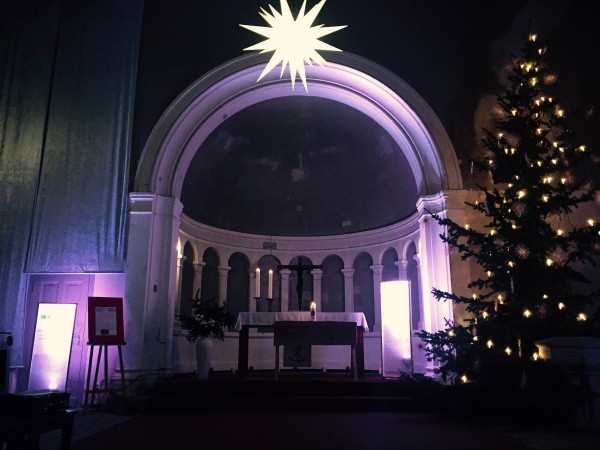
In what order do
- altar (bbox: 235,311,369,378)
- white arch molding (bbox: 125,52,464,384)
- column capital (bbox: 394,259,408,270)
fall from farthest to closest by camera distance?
1. column capital (bbox: 394,259,408,270)
2. altar (bbox: 235,311,369,378)
3. white arch molding (bbox: 125,52,464,384)

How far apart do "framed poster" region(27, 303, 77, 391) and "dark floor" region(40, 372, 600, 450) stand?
0.69 m

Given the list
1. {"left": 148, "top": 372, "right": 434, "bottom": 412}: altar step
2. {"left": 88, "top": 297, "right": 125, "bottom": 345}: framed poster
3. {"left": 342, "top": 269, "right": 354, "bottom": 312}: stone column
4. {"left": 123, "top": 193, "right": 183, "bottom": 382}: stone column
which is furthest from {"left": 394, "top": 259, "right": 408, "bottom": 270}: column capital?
{"left": 88, "top": 297, "right": 125, "bottom": 345}: framed poster

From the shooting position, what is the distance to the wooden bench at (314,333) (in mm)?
7469

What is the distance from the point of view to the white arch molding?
743 centimetres

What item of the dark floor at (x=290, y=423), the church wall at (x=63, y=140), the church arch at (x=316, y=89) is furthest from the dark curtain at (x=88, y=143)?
the dark floor at (x=290, y=423)

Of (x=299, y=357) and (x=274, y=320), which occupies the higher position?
(x=274, y=320)

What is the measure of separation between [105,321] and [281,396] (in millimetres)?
2711

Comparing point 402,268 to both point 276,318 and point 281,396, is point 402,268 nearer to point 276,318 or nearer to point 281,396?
point 276,318

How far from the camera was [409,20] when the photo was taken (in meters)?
8.77

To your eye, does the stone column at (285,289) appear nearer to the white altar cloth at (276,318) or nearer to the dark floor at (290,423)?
the white altar cloth at (276,318)

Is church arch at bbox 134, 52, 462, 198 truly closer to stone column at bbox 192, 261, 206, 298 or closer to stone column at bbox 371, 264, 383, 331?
stone column at bbox 192, 261, 206, 298

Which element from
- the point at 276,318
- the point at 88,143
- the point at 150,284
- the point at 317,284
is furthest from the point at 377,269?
the point at 88,143

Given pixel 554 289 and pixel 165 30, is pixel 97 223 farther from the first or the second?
pixel 554 289

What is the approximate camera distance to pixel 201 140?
8.74 meters
